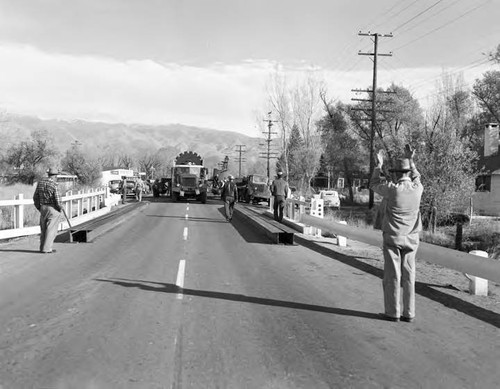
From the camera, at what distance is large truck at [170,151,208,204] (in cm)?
4012

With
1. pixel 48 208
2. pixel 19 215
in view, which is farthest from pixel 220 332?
pixel 19 215

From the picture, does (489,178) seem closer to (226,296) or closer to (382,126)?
(382,126)

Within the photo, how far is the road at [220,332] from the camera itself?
459 cm

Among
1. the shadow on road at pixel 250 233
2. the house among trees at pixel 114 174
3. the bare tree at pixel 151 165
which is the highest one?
the bare tree at pixel 151 165

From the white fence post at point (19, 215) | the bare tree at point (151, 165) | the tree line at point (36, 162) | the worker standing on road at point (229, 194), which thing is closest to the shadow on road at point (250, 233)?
the worker standing on road at point (229, 194)

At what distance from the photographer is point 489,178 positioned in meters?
42.6

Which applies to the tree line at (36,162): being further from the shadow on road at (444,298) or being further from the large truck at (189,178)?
the shadow on road at (444,298)

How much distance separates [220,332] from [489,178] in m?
41.7

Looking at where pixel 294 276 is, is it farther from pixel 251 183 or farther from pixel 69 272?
pixel 251 183

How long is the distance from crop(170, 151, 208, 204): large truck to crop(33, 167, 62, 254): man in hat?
88.6ft

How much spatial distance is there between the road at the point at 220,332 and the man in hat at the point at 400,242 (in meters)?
0.27

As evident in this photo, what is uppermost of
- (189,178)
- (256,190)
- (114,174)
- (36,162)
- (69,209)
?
(36,162)

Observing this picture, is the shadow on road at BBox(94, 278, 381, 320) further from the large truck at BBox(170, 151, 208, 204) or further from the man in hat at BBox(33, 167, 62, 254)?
the large truck at BBox(170, 151, 208, 204)

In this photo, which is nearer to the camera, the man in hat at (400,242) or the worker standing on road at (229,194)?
the man in hat at (400,242)
